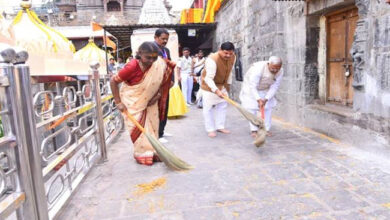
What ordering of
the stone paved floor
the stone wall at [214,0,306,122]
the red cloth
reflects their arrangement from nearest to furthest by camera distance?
the stone paved floor
the red cloth
the stone wall at [214,0,306,122]

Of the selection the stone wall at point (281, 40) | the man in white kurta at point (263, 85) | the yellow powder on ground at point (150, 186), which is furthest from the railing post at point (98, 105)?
the stone wall at point (281, 40)

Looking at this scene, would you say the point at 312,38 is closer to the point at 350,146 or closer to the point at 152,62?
the point at 350,146

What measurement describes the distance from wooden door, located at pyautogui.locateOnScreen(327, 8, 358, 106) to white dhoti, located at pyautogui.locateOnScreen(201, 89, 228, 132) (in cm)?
158

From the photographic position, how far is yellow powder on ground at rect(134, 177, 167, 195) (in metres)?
2.68

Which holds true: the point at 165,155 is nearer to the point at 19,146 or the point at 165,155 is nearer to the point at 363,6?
the point at 19,146

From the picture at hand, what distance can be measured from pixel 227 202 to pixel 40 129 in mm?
1485

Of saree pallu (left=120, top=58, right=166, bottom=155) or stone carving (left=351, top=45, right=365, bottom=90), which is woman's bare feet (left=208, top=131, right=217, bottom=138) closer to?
saree pallu (left=120, top=58, right=166, bottom=155)

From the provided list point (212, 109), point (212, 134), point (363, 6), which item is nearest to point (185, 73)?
point (212, 109)

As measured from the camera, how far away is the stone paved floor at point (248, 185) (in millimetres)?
2256

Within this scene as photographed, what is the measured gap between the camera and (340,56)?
4238mm

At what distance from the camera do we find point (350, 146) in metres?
3.76

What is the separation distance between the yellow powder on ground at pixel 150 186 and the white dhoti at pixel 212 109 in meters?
1.91

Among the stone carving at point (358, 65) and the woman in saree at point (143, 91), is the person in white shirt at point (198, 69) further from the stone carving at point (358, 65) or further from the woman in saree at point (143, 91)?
the stone carving at point (358, 65)

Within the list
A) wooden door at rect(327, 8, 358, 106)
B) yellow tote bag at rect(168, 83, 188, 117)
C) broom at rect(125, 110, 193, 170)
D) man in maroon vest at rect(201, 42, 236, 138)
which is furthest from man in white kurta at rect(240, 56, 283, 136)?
yellow tote bag at rect(168, 83, 188, 117)
